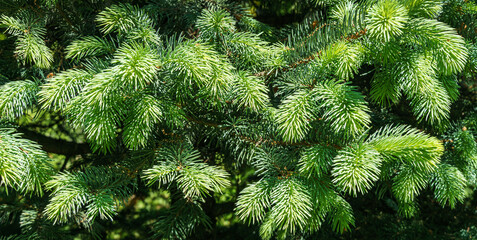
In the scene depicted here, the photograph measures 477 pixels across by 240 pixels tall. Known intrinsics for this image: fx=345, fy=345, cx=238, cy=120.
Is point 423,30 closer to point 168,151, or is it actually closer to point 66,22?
point 168,151

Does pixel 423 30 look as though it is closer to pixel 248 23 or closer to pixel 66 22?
pixel 248 23

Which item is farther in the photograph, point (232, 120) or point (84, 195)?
point (232, 120)

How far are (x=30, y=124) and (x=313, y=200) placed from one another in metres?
1.54

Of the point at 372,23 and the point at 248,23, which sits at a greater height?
the point at 372,23

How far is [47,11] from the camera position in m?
1.00

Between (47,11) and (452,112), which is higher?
(47,11)

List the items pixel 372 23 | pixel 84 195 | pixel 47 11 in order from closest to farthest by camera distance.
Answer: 1. pixel 372 23
2. pixel 84 195
3. pixel 47 11

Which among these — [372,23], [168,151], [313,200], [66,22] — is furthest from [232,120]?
[66,22]

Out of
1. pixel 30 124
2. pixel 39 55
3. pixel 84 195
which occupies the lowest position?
pixel 30 124

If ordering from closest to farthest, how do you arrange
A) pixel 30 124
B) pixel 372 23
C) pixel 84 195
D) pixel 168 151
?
pixel 372 23
pixel 84 195
pixel 168 151
pixel 30 124

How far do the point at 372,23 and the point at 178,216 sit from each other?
0.78m

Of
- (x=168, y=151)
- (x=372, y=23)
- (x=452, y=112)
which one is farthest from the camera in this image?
(x=452, y=112)

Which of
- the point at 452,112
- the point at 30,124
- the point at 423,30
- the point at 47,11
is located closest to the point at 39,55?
the point at 47,11

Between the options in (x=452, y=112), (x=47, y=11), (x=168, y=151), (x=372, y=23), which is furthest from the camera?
(x=452, y=112)
